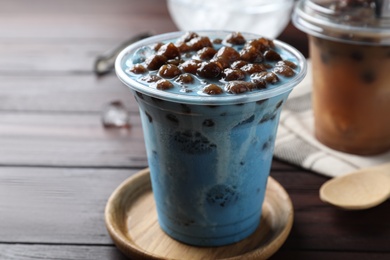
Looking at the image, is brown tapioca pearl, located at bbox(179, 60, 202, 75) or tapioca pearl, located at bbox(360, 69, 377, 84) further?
tapioca pearl, located at bbox(360, 69, 377, 84)

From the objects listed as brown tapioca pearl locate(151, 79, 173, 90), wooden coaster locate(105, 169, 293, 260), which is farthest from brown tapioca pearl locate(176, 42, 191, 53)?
wooden coaster locate(105, 169, 293, 260)

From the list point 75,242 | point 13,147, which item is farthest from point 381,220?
point 13,147

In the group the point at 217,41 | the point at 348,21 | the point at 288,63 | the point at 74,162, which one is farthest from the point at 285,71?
the point at 74,162

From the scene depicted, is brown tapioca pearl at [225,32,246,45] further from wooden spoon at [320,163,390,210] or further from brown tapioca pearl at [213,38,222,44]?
wooden spoon at [320,163,390,210]

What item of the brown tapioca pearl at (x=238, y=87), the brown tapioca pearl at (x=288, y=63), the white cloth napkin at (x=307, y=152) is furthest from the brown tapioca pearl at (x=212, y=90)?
the white cloth napkin at (x=307, y=152)

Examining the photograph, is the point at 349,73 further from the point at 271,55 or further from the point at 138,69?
the point at 138,69

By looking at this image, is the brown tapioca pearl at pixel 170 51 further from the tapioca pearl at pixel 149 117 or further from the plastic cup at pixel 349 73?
the plastic cup at pixel 349 73
